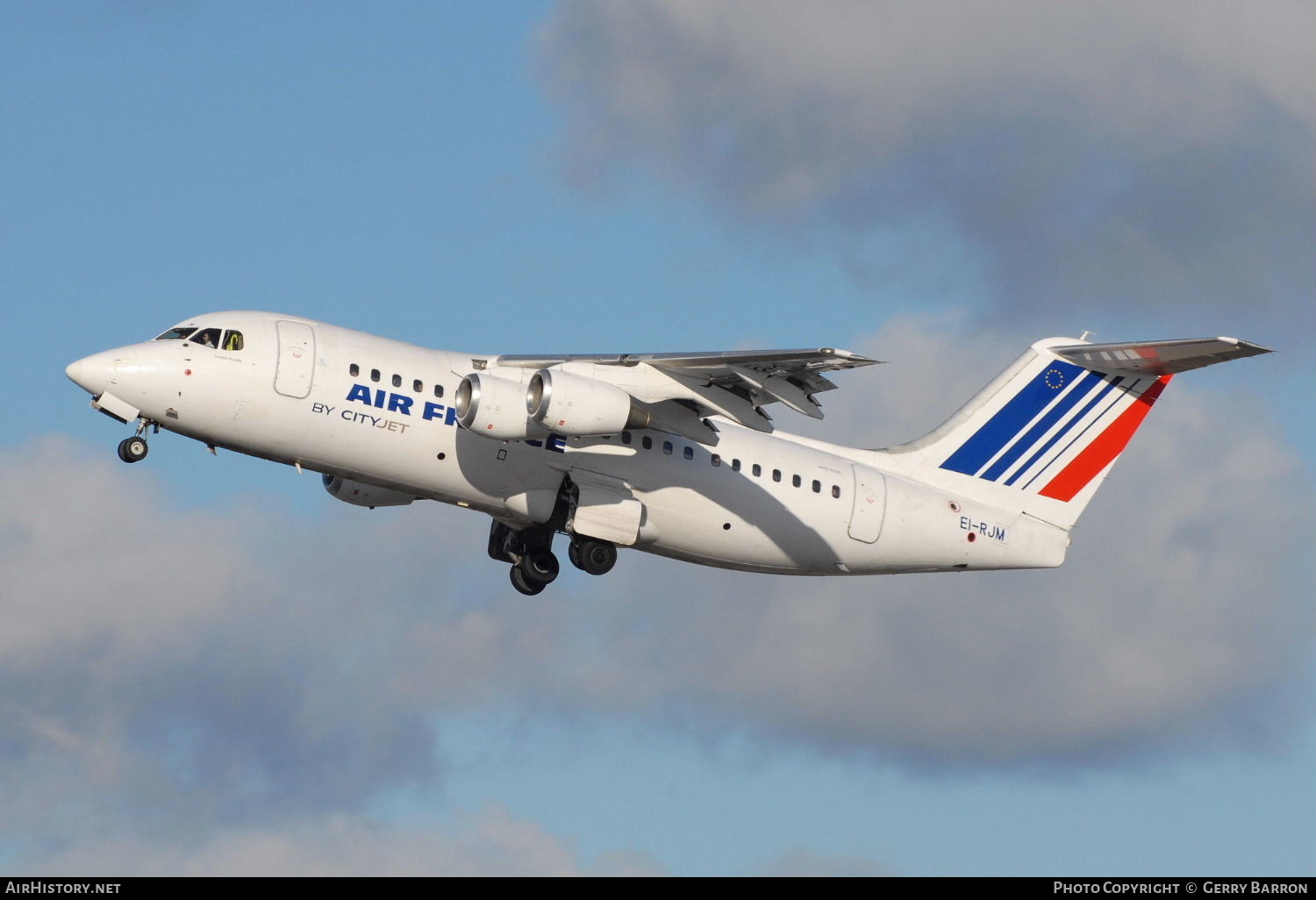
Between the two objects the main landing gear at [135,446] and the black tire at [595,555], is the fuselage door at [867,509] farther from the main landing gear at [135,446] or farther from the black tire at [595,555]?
the main landing gear at [135,446]

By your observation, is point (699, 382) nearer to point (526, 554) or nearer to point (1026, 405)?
point (526, 554)

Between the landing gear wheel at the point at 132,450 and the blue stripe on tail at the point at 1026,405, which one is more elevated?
the blue stripe on tail at the point at 1026,405

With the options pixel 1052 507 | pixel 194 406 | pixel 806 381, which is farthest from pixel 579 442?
pixel 1052 507

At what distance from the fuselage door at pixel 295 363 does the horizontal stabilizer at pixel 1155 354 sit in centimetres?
1238

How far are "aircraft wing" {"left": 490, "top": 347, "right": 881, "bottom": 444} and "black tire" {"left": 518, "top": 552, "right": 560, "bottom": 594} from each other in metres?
3.41

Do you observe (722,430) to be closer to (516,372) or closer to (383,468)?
(516,372)

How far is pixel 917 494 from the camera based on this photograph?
29.1 metres

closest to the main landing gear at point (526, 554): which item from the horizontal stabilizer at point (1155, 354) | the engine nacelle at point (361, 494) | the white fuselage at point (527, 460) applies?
the white fuselage at point (527, 460)

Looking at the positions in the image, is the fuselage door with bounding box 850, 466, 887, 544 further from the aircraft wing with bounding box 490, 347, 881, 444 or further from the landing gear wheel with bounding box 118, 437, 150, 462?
the landing gear wheel with bounding box 118, 437, 150, 462

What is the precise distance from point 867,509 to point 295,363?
8933 millimetres

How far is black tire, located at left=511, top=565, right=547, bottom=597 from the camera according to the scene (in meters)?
28.8

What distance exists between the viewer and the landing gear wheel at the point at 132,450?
81.8 feet

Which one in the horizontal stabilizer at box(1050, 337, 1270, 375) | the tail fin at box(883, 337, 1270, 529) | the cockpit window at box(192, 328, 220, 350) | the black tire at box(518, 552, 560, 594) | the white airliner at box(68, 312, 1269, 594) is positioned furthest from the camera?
the tail fin at box(883, 337, 1270, 529)

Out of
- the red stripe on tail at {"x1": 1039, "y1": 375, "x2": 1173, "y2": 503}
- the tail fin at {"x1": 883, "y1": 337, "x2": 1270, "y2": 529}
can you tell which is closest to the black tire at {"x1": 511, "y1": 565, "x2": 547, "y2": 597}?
the tail fin at {"x1": 883, "y1": 337, "x2": 1270, "y2": 529}
